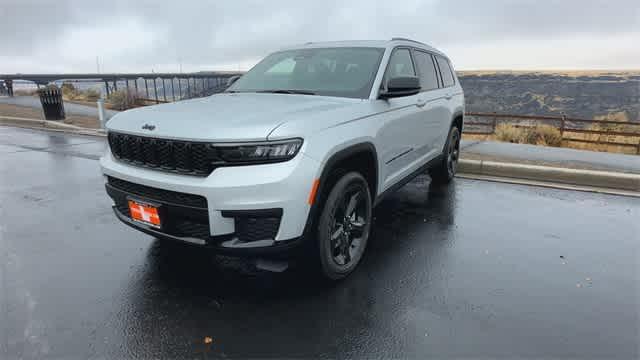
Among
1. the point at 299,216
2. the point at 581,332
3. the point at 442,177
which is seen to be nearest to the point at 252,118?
the point at 299,216

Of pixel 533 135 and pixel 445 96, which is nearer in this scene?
pixel 445 96

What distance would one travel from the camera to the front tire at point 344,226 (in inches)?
124

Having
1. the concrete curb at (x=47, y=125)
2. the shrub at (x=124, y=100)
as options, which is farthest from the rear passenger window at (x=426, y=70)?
the shrub at (x=124, y=100)

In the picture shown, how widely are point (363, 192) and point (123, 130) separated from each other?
1947 mm

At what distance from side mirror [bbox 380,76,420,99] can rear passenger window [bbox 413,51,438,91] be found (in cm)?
126

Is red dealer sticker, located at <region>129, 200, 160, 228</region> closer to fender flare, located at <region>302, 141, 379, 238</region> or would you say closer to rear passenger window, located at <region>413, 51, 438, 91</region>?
fender flare, located at <region>302, 141, 379, 238</region>

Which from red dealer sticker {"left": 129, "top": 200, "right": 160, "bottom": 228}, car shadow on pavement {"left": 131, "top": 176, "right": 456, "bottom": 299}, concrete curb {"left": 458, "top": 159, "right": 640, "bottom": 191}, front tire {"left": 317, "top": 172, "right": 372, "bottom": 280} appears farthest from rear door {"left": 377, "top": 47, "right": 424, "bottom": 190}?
concrete curb {"left": 458, "top": 159, "right": 640, "bottom": 191}

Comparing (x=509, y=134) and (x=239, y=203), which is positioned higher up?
(x=239, y=203)

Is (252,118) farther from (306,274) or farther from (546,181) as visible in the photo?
(546,181)

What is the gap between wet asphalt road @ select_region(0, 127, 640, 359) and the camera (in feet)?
8.79

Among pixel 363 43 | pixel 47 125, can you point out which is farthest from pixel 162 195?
pixel 47 125

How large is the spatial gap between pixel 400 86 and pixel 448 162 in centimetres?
318

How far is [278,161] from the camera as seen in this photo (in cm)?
281

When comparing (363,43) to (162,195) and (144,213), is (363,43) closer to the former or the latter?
(162,195)
